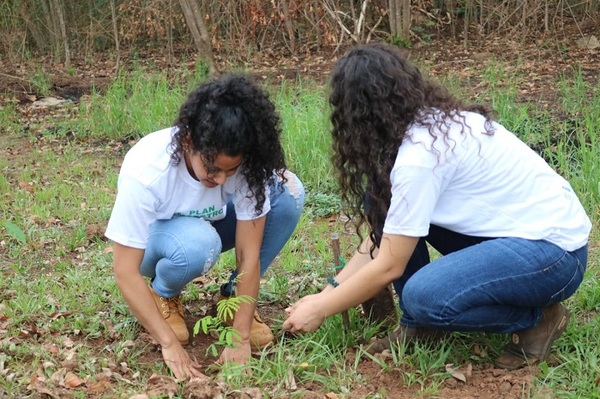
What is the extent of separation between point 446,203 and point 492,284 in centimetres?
32

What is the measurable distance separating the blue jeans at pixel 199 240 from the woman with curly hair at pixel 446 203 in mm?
483

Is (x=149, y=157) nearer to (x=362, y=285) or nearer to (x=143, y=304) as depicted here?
(x=143, y=304)

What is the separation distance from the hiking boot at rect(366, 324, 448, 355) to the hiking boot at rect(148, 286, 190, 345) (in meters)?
0.77

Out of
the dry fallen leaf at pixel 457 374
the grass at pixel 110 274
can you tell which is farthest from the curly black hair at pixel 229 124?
the dry fallen leaf at pixel 457 374

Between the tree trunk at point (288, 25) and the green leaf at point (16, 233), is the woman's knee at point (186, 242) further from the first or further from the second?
the tree trunk at point (288, 25)

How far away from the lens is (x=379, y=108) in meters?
2.67

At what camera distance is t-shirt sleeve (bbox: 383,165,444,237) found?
2.60 metres

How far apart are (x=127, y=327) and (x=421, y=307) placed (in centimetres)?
138

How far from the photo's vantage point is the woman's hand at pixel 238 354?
3068mm

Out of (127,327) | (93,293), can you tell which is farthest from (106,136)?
(127,327)

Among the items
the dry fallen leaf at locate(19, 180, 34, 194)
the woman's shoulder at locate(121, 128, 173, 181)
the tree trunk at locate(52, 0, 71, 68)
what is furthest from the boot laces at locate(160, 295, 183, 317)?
the tree trunk at locate(52, 0, 71, 68)

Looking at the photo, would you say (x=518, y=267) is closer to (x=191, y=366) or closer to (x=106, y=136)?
(x=191, y=366)

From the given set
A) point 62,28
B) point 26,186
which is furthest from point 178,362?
point 62,28

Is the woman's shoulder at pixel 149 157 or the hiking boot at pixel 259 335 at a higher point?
the woman's shoulder at pixel 149 157
